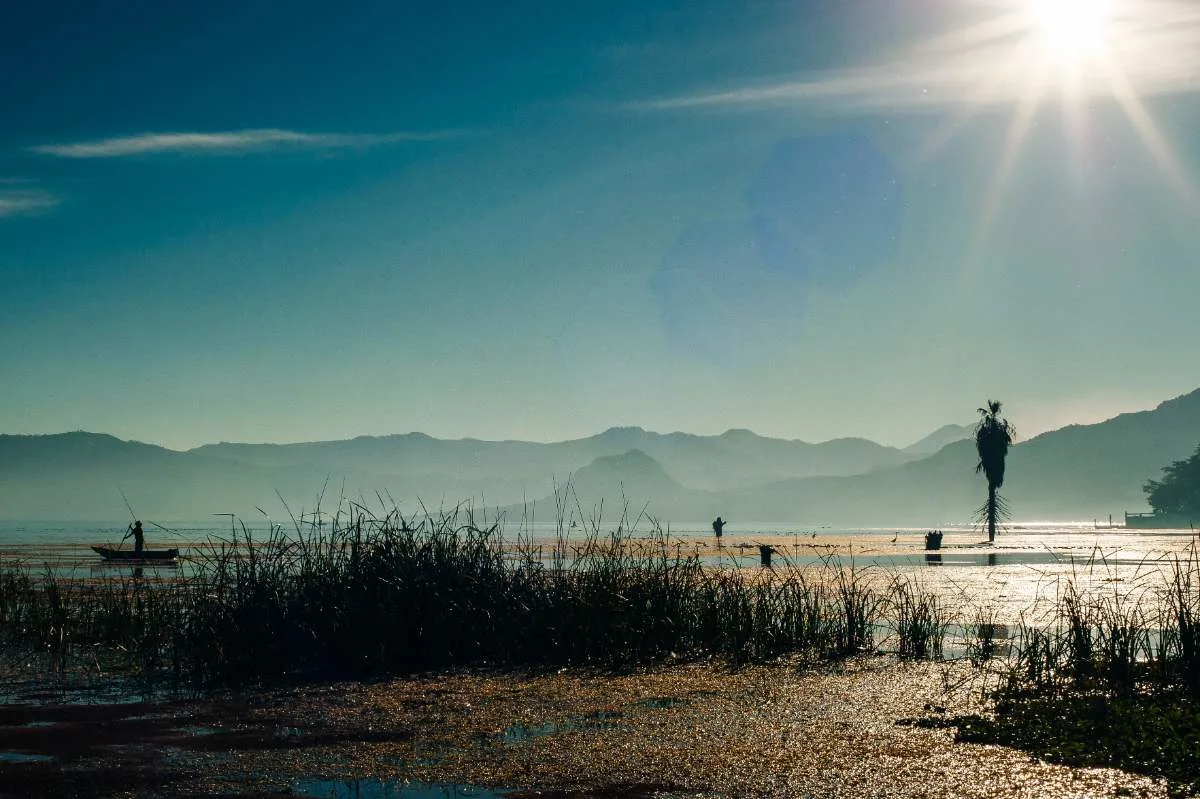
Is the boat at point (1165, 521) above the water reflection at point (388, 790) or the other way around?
the other way around

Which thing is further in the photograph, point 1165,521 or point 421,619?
point 1165,521

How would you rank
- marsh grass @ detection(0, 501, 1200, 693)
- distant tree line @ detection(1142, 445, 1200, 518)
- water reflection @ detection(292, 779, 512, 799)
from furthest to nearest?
distant tree line @ detection(1142, 445, 1200, 518)
marsh grass @ detection(0, 501, 1200, 693)
water reflection @ detection(292, 779, 512, 799)

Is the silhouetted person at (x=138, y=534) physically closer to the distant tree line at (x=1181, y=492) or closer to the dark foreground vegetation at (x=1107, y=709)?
the dark foreground vegetation at (x=1107, y=709)

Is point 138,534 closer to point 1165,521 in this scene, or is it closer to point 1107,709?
point 1107,709

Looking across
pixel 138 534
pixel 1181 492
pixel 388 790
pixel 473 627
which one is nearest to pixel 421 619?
pixel 473 627

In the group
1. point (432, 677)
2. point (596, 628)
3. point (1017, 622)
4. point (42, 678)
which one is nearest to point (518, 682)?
point (432, 677)

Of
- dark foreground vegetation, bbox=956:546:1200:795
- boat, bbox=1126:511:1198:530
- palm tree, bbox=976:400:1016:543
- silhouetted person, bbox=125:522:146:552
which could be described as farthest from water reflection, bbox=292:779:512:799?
boat, bbox=1126:511:1198:530

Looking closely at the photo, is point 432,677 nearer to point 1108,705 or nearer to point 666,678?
point 666,678

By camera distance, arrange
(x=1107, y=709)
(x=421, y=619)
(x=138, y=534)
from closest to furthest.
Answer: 1. (x=1107, y=709)
2. (x=421, y=619)
3. (x=138, y=534)

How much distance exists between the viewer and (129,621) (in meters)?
14.0

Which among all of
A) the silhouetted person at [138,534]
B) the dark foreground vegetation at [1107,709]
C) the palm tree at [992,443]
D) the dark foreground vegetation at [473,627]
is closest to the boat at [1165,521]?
the palm tree at [992,443]

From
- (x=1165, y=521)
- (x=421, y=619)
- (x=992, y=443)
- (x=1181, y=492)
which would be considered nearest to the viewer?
(x=421, y=619)

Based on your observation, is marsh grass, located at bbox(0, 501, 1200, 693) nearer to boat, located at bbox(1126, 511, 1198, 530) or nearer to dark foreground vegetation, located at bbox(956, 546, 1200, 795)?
dark foreground vegetation, located at bbox(956, 546, 1200, 795)

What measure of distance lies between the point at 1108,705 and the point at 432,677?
6.74m
